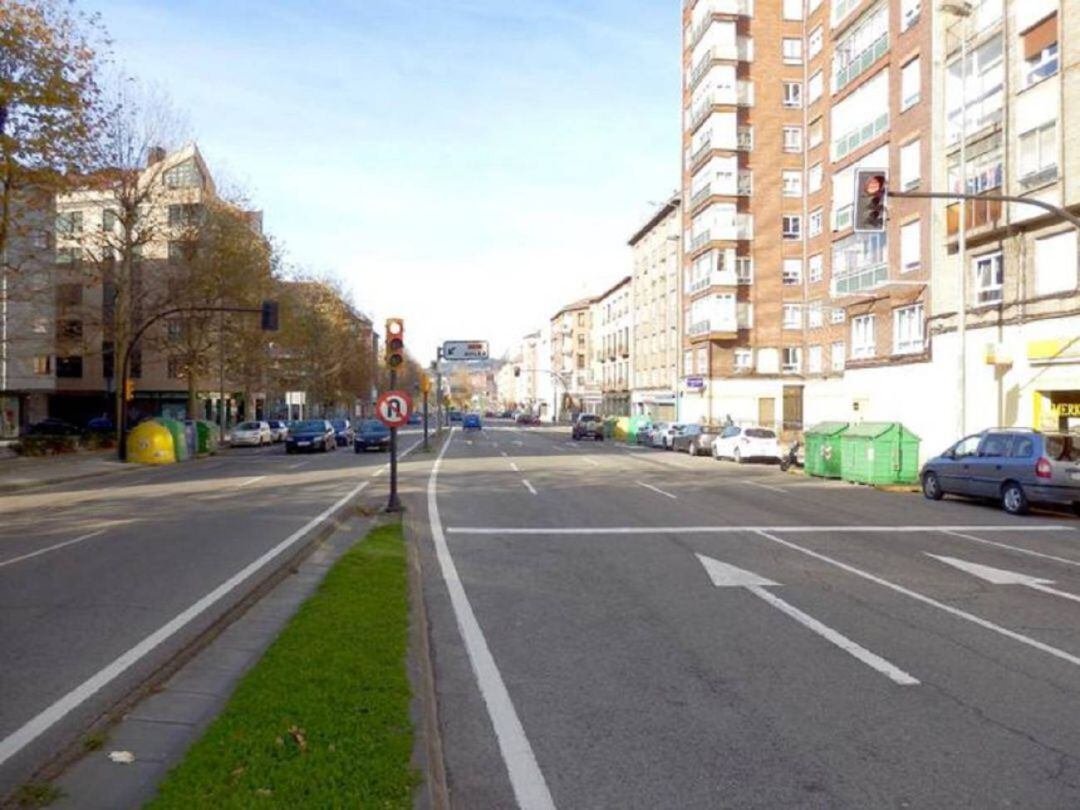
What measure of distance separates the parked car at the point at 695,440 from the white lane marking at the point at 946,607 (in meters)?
28.4

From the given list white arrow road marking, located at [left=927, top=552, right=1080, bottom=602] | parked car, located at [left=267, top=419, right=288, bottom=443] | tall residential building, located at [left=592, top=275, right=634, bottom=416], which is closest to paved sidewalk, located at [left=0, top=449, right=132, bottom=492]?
parked car, located at [left=267, top=419, right=288, bottom=443]

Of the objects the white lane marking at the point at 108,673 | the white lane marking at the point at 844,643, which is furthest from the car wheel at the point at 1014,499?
→ the white lane marking at the point at 108,673

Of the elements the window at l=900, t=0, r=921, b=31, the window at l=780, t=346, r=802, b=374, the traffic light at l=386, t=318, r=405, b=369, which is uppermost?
the window at l=900, t=0, r=921, b=31

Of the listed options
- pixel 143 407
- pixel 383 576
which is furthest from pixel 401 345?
pixel 143 407

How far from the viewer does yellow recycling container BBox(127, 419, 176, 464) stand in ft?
114

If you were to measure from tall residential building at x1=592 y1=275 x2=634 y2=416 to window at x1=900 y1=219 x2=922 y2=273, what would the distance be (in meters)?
53.5

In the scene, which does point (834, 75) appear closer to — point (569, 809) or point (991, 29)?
point (991, 29)

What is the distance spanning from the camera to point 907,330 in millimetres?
31406

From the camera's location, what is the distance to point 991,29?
1030 inches

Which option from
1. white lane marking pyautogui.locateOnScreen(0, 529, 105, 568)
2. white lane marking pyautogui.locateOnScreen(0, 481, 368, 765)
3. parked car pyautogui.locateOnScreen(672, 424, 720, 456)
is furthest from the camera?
parked car pyautogui.locateOnScreen(672, 424, 720, 456)

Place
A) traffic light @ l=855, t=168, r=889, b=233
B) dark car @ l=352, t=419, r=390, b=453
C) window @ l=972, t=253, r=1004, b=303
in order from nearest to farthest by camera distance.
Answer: traffic light @ l=855, t=168, r=889, b=233, window @ l=972, t=253, r=1004, b=303, dark car @ l=352, t=419, r=390, b=453

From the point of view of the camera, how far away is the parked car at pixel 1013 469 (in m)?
16.9

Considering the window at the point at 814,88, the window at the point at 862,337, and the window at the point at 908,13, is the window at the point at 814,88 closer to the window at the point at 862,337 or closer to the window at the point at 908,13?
the window at the point at 908,13

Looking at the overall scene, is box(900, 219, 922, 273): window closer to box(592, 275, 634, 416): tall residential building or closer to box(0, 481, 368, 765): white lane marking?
box(0, 481, 368, 765): white lane marking
